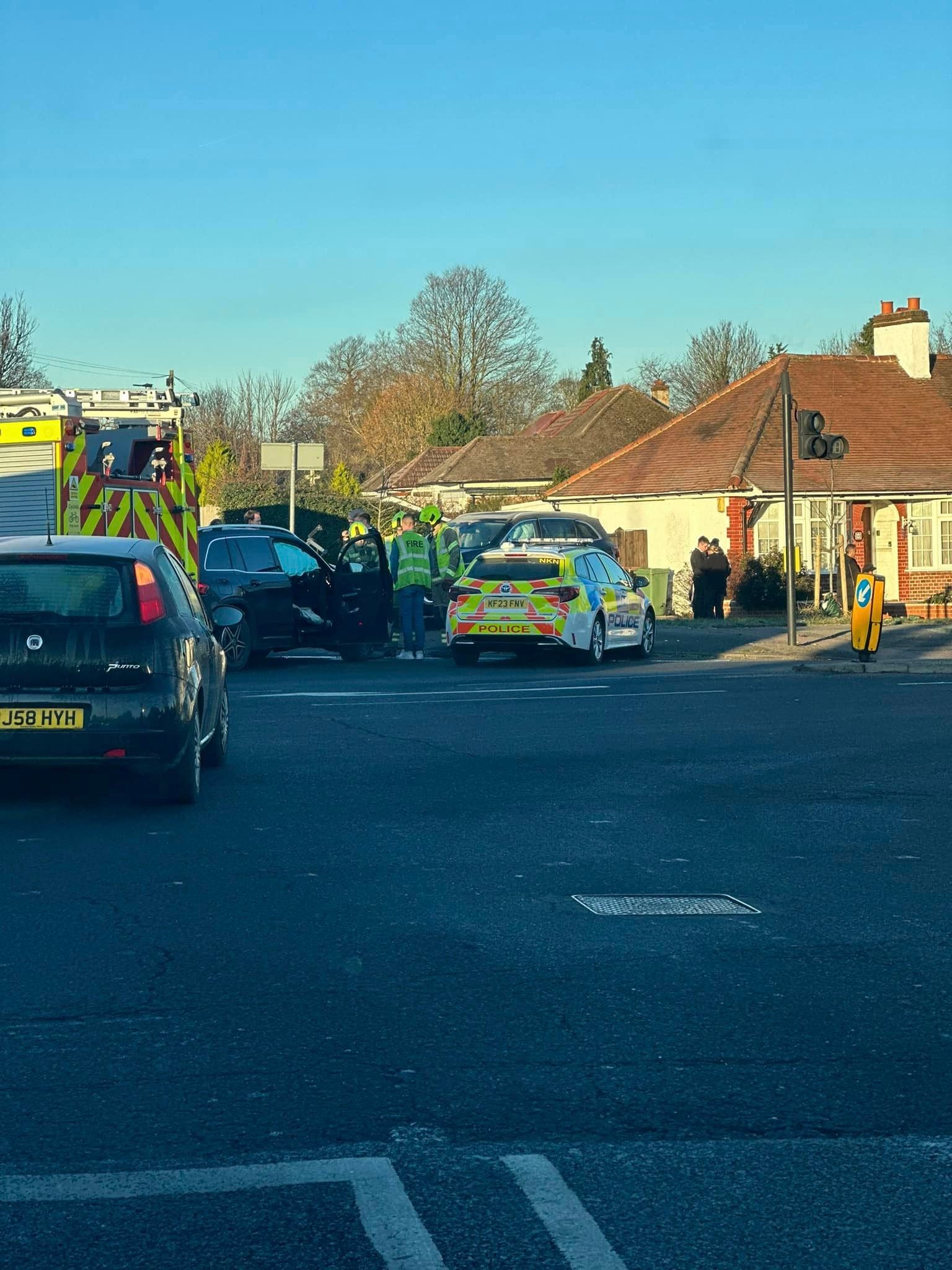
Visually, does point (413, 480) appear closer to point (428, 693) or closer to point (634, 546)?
point (634, 546)

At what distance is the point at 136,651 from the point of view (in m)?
9.88

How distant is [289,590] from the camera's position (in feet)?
72.3

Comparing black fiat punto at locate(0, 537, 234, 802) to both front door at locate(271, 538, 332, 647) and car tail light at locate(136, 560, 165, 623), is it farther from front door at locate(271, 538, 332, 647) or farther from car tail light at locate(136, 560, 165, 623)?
front door at locate(271, 538, 332, 647)

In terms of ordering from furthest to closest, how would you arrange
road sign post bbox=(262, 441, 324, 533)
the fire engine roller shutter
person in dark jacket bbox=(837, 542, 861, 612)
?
person in dark jacket bbox=(837, 542, 861, 612) → road sign post bbox=(262, 441, 324, 533) → the fire engine roller shutter

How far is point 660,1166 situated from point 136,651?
6.14 metres

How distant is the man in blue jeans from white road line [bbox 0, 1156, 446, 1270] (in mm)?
19109

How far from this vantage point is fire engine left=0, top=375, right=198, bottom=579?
18.8 m

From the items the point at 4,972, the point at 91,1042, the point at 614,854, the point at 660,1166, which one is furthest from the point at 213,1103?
the point at 614,854

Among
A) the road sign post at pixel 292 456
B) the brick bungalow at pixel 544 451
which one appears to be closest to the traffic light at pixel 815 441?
the road sign post at pixel 292 456

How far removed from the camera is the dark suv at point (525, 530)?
29172mm

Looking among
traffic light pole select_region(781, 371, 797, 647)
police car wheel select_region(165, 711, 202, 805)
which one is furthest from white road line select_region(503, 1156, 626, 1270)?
traffic light pole select_region(781, 371, 797, 647)

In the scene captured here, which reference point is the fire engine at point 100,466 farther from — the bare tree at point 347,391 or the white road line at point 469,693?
the bare tree at point 347,391

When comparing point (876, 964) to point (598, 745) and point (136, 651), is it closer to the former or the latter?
point (136, 651)

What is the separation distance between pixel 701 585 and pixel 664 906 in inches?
1079
